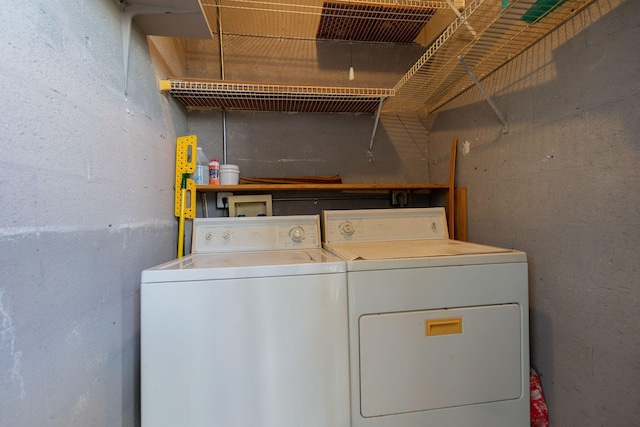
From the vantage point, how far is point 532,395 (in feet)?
3.86

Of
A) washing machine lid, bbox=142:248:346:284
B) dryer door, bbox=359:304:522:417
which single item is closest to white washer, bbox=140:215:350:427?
washing machine lid, bbox=142:248:346:284

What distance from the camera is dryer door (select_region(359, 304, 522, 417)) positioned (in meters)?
1.01

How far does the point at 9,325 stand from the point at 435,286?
3.75ft

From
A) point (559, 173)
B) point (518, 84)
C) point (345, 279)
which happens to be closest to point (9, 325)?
point (345, 279)

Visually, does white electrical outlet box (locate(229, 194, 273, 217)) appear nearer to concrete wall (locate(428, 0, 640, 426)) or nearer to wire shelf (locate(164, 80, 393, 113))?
wire shelf (locate(164, 80, 393, 113))

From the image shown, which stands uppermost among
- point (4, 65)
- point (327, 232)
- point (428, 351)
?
point (4, 65)

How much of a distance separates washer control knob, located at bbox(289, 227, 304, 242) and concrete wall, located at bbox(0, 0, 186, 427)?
0.70 meters

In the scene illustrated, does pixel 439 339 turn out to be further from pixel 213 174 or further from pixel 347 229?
pixel 213 174

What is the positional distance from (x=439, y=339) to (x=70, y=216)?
121 centimetres

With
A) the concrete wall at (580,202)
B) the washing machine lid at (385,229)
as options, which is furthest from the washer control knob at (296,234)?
the concrete wall at (580,202)

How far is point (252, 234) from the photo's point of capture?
5.05ft

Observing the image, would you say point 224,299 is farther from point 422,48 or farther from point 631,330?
point 422,48

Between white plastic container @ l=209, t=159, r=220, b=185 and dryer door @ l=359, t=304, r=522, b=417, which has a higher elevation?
white plastic container @ l=209, t=159, r=220, b=185

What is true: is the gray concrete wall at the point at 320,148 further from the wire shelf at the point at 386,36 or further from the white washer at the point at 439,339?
the white washer at the point at 439,339
